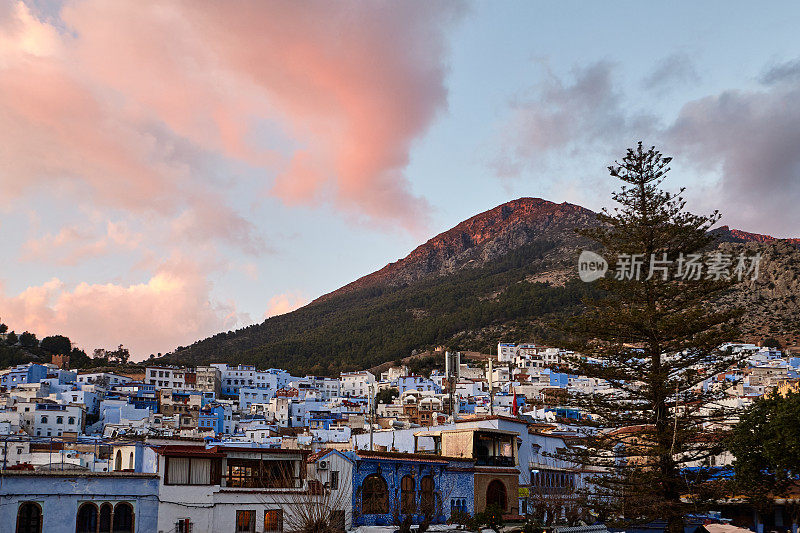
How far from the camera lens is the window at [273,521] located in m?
24.1

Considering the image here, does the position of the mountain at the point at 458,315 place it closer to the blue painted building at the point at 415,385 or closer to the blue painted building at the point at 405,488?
the blue painted building at the point at 415,385

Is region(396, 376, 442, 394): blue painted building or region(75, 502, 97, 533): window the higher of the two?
region(396, 376, 442, 394): blue painted building

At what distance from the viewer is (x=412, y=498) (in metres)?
26.3

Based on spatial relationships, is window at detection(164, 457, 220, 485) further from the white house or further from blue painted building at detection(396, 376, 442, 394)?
the white house

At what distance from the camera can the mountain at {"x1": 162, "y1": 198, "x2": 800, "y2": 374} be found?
105000 mm

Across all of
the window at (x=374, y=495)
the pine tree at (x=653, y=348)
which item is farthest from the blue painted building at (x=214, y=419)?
the pine tree at (x=653, y=348)

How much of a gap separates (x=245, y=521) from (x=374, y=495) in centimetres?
446

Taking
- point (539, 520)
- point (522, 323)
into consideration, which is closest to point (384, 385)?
point (522, 323)

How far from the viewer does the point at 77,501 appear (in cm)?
2145

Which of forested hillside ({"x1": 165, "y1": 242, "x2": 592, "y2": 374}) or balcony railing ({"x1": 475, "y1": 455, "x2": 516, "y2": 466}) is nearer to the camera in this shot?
balcony railing ({"x1": 475, "y1": 455, "x2": 516, "y2": 466})

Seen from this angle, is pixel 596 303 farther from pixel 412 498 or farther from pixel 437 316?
pixel 437 316

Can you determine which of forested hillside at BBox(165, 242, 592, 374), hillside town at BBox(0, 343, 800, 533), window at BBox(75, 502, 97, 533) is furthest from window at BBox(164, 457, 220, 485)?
forested hillside at BBox(165, 242, 592, 374)

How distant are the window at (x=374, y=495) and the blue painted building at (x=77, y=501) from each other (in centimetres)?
688

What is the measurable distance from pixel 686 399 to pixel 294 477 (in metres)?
13.0
